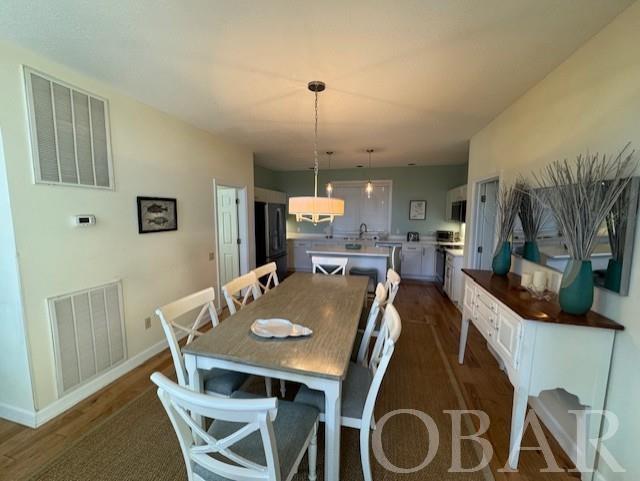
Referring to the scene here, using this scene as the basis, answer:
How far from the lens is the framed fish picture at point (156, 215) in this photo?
265cm

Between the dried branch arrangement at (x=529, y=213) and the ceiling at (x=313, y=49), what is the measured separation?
848 mm

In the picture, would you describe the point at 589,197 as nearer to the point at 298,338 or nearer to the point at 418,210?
the point at 298,338

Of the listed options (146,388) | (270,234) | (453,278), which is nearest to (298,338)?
(146,388)

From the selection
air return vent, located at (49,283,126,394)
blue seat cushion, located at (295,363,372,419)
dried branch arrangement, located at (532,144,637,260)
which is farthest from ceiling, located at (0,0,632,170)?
blue seat cushion, located at (295,363,372,419)

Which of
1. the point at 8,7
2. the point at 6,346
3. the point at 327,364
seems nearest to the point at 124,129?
the point at 8,7

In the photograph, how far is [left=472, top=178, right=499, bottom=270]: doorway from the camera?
11.4ft

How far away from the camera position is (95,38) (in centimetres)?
168

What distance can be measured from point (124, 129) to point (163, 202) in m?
0.74

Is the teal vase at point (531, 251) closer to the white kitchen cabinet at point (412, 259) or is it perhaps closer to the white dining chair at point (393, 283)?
the white dining chair at point (393, 283)

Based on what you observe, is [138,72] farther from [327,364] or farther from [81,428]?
[81,428]

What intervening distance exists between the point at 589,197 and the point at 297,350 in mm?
1758

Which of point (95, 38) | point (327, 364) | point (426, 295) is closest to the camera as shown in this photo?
point (327, 364)

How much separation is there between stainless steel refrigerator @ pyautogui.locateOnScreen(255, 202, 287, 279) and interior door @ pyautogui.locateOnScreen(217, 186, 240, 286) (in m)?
0.50

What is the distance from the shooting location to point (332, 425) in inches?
51.0
